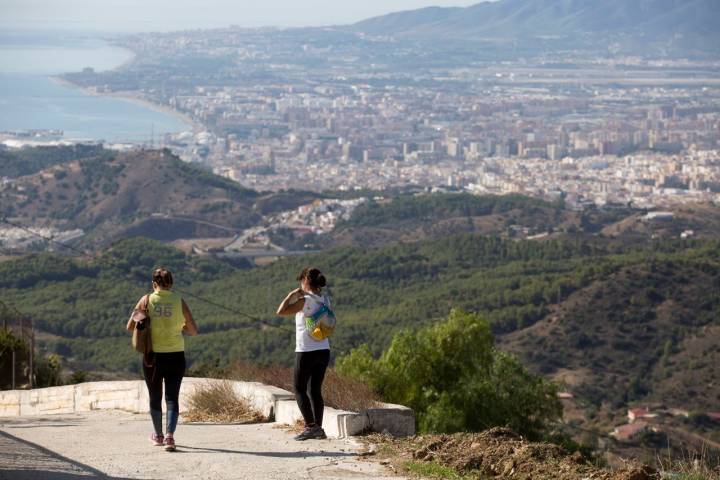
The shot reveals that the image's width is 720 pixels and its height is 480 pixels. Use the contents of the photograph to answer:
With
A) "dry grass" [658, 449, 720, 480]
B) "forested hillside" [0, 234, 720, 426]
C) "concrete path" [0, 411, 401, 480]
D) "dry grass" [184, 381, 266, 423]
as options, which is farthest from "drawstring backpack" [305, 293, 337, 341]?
"forested hillside" [0, 234, 720, 426]

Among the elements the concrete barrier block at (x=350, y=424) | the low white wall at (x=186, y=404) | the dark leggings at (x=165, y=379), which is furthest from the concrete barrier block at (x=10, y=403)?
the concrete barrier block at (x=350, y=424)

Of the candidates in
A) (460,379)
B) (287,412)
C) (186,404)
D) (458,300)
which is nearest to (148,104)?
(458,300)

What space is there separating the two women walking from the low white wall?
212 millimetres

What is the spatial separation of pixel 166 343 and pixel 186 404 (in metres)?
2.13

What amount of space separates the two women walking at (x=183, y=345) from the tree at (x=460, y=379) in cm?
726

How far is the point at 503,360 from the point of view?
17969mm

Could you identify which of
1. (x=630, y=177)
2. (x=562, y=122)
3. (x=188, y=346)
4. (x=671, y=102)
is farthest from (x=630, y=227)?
(x=671, y=102)

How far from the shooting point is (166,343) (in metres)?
7.70

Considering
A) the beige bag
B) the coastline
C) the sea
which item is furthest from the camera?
the coastline

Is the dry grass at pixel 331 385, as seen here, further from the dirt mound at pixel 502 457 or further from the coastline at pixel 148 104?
the coastline at pixel 148 104

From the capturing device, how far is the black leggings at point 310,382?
7.82 m

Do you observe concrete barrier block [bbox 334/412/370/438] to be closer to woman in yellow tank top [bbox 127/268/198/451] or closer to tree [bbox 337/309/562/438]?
woman in yellow tank top [bbox 127/268/198/451]

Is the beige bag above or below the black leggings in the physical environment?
above

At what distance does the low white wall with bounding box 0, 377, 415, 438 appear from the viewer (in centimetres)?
787
